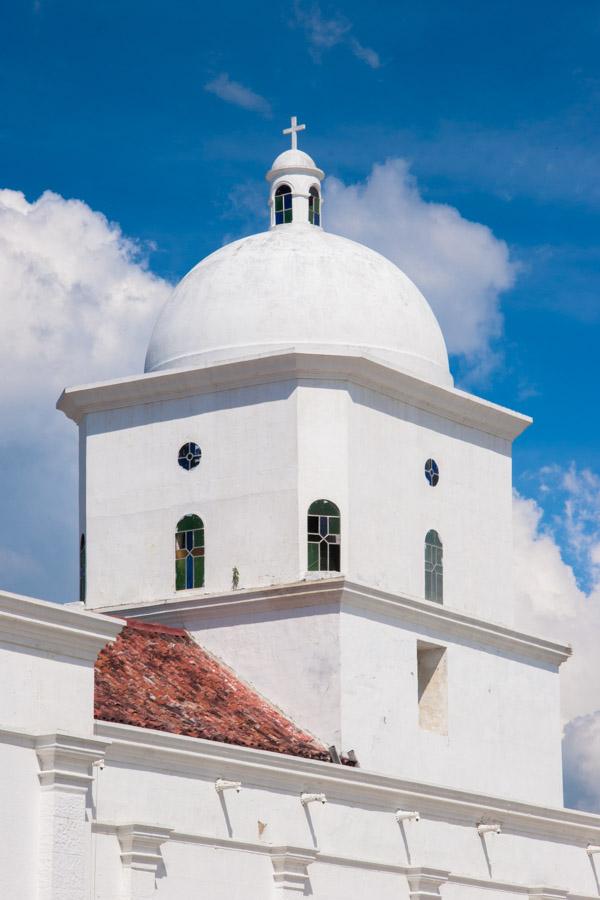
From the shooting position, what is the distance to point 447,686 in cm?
3203

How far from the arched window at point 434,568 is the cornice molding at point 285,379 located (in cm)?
210

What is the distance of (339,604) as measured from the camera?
→ 30250mm

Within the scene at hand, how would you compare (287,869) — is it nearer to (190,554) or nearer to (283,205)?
(190,554)

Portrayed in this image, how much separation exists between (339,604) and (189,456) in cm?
404

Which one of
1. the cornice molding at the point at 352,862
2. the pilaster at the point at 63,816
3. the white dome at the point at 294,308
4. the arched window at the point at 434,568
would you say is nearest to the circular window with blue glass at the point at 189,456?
the white dome at the point at 294,308

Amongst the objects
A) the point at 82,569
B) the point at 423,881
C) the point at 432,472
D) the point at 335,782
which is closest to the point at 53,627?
Result: the point at 335,782

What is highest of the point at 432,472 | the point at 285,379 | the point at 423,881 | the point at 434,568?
the point at 285,379

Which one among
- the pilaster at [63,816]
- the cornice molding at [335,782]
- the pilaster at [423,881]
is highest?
the cornice molding at [335,782]

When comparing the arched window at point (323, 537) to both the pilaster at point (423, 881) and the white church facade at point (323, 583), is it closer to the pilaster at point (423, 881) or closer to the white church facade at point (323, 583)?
the white church facade at point (323, 583)

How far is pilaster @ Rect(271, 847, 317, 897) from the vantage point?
87.8 ft

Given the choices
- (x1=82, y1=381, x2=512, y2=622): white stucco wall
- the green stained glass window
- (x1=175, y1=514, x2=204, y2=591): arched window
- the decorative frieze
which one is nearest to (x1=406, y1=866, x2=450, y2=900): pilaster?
the decorative frieze

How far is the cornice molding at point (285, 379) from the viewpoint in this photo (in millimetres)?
31938

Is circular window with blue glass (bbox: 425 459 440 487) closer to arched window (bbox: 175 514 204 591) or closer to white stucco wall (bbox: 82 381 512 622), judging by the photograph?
white stucco wall (bbox: 82 381 512 622)

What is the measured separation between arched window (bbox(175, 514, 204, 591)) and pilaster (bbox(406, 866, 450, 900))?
5903 millimetres
